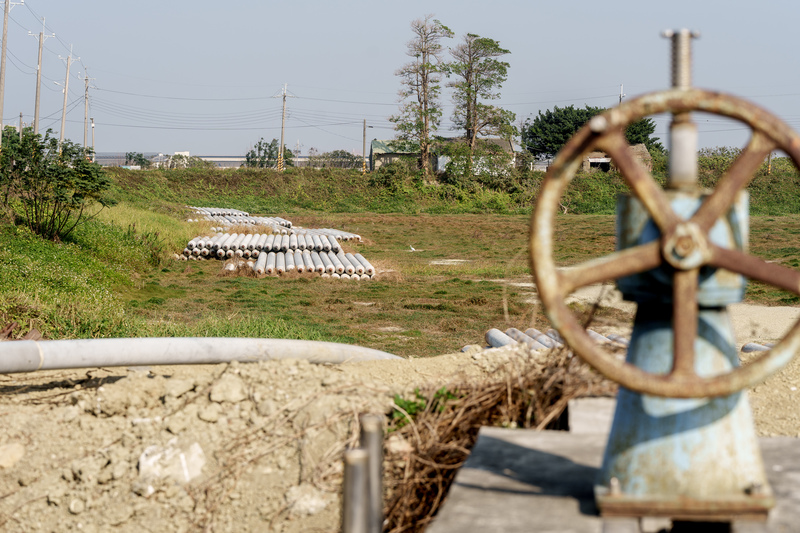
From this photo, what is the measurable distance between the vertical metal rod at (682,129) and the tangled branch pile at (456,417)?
4.19 ft

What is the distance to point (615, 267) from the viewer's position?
194cm

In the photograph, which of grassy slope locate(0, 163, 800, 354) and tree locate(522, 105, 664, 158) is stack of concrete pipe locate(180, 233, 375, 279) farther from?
tree locate(522, 105, 664, 158)

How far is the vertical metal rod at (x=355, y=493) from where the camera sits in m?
1.67

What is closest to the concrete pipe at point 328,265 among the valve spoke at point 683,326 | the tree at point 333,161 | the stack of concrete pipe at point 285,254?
the stack of concrete pipe at point 285,254

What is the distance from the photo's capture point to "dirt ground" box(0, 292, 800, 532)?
9.78 ft

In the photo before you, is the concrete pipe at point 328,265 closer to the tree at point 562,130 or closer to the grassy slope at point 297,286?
the grassy slope at point 297,286

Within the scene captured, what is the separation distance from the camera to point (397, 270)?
14898 mm

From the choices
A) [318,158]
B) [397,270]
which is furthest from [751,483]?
[318,158]

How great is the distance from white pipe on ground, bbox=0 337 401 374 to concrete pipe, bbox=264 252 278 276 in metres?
9.58

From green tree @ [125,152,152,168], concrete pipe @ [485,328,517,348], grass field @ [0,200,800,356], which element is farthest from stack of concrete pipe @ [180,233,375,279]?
green tree @ [125,152,152,168]

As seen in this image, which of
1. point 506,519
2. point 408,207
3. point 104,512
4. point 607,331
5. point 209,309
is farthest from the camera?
point 408,207

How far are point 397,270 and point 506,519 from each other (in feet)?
42.3

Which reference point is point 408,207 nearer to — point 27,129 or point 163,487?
point 27,129

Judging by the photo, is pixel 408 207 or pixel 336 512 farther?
pixel 408 207
